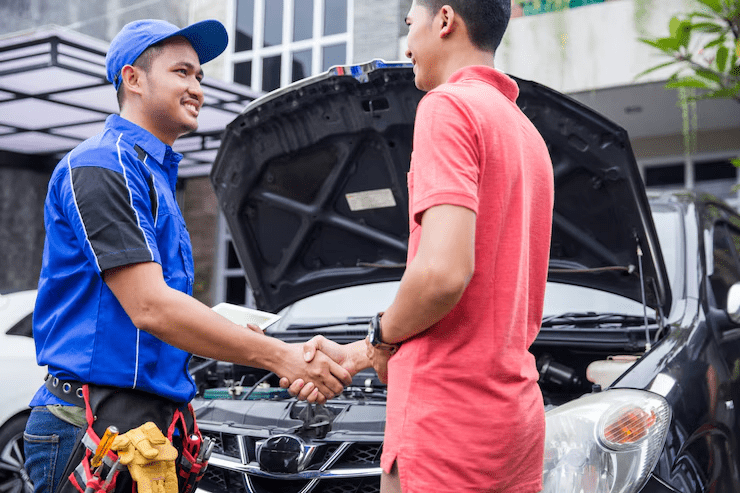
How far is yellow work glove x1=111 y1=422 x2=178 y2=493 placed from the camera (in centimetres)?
184

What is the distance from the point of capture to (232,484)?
2.74 m

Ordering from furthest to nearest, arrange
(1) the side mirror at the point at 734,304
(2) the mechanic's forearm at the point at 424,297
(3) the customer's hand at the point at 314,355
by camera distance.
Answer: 1. (1) the side mirror at the point at 734,304
2. (3) the customer's hand at the point at 314,355
3. (2) the mechanic's forearm at the point at 424,297

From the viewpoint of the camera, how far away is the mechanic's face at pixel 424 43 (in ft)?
5.47

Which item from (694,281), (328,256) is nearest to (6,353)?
(328,256)

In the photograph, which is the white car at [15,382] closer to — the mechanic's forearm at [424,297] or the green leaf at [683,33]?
the mechanic's forearm at [424,297]

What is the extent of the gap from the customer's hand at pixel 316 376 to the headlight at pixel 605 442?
650 millimetres

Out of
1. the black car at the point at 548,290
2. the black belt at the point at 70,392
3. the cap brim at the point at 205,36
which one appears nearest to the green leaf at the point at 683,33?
the black car at the point at 548,290

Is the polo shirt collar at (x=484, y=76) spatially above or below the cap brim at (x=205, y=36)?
below

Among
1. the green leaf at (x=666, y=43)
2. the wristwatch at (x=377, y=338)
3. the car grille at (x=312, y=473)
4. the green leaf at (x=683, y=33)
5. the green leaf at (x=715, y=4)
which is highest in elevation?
the green leaf at (x=715, y=4)

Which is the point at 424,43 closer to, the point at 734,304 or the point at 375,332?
the point at 375,332

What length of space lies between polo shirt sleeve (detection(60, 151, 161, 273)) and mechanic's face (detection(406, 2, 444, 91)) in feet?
2.49

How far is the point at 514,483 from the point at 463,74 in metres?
0.85

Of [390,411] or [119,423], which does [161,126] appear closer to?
[119,423]

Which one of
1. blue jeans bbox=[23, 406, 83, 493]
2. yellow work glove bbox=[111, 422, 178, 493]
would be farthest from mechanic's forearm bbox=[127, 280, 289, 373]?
blue jeans bbox=[23, 406, 83, 493]
